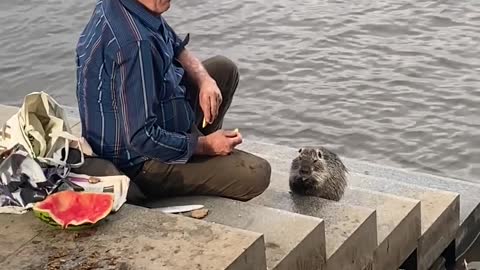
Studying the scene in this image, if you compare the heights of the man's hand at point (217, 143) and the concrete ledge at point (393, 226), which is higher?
the man's hand at point (217, 143)

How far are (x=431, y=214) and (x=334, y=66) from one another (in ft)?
14.4

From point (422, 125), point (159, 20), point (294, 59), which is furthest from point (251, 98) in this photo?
point (159, 20)

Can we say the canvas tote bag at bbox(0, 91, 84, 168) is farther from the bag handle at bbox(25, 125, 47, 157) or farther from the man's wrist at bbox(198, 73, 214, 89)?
the man's wrist at bbox(198, 73, 214, 89)

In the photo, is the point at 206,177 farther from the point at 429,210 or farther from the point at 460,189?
the point at 460,189

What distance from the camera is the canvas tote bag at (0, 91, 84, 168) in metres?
3.92

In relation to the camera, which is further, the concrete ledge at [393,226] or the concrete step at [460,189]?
the concrete step at [460,189]

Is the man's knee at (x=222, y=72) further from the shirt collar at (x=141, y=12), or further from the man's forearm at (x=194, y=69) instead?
the shirt collar at (x=141, y=12)

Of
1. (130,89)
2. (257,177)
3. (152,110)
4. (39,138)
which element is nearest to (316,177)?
(257,177)

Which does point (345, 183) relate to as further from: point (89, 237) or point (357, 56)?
point (357, 56)

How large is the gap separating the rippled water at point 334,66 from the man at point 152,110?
3452mm

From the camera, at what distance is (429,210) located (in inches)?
208

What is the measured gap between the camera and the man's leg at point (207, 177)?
430cm

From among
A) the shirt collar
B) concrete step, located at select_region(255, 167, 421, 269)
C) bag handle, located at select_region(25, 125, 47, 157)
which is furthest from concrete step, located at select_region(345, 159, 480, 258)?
bag handle, located at select_region(25, 125, 47, 157)

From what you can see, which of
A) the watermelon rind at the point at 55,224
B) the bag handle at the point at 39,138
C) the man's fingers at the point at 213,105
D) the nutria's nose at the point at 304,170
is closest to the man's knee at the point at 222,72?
the man's fingers at the point at 213,105
